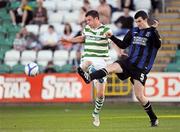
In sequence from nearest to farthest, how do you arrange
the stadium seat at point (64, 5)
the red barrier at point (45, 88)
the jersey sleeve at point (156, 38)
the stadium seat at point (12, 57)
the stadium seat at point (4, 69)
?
the jersey sleeve at point (156, 38) < the red barrier at point (45, 88) < the stadium seat at point (4, 69) < the stadium seat at point (12, 57) < the stadium seat at point (64, 5)

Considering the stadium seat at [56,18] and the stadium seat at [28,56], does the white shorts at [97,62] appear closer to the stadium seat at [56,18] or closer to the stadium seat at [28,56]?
the stadium seat at [28,56]

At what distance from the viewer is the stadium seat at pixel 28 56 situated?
87.1 ft

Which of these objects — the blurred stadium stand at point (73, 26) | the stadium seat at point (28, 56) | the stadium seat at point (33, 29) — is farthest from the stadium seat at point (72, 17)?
the stadium seat at point (28, 56)

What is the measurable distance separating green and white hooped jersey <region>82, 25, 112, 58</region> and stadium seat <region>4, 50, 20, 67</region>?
11.2m

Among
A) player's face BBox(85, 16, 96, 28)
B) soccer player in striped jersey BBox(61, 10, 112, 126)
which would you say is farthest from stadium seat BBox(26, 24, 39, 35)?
player's face BBox(85, 16, 96, 28)

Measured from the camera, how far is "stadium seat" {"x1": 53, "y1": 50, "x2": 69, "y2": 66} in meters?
26.0

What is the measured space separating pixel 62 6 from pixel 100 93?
1278cm

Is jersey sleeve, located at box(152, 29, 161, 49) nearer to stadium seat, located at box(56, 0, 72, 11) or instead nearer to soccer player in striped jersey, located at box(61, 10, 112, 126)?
soccer player in striped jersey, located at box(61, 10, 112, 126)

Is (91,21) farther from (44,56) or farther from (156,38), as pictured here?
(44,56)

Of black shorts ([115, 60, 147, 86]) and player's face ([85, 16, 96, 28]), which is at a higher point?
player's face ([85, 16, 96, 28])

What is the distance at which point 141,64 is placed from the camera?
14.6m

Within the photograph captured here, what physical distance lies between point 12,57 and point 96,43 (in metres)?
11.4

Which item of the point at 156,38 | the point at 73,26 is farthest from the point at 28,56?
the point at 156,38

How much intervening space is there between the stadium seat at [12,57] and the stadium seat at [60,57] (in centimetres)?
147
